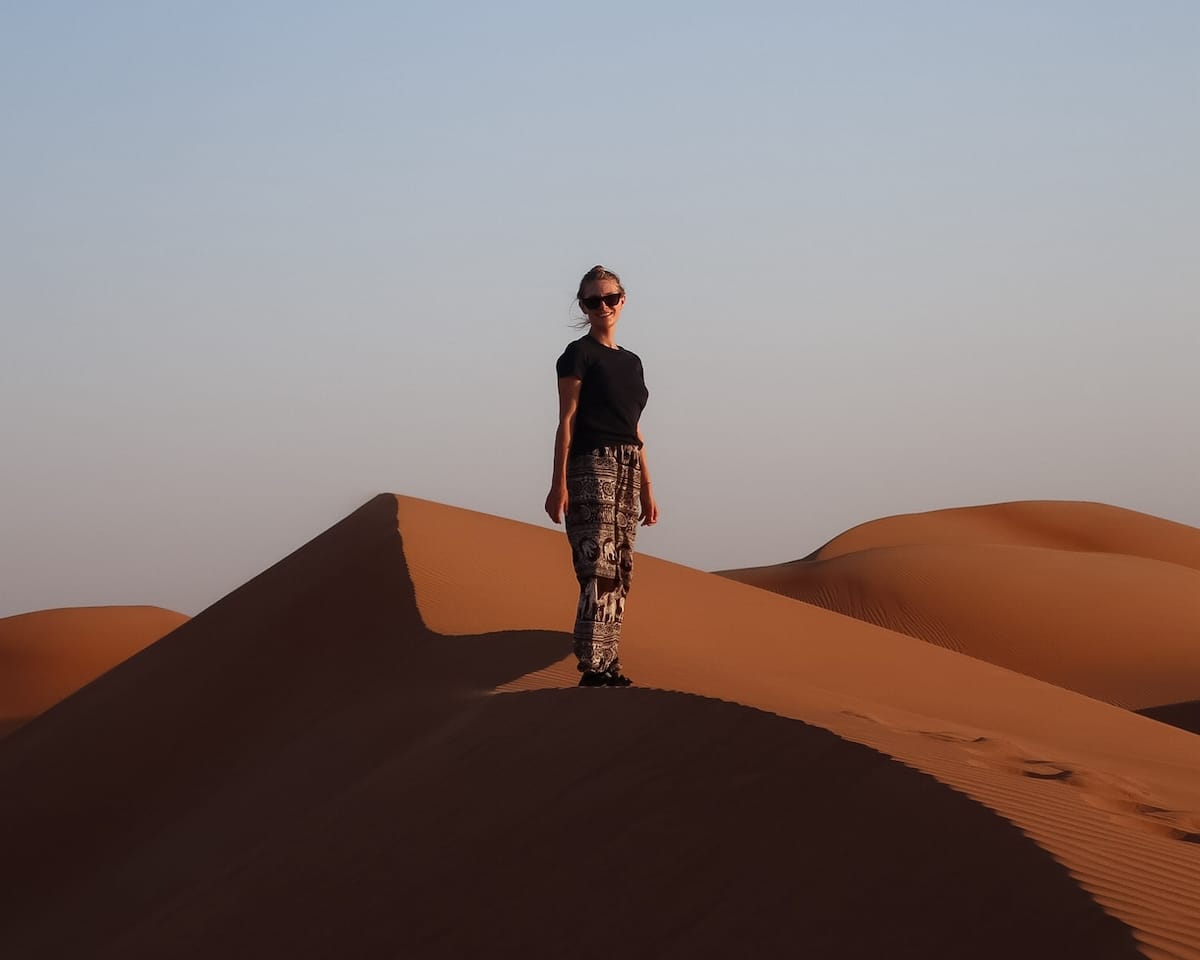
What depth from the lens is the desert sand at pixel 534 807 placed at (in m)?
4.02

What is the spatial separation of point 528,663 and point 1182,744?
8.23 metres

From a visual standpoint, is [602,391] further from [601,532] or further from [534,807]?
[534,807]

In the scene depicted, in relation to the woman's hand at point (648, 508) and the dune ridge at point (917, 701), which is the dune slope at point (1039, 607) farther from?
the woman's hand at point (648, 508)

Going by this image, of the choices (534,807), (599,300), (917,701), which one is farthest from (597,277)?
(917,701)

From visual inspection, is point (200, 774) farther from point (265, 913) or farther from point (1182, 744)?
point (1182, 744)

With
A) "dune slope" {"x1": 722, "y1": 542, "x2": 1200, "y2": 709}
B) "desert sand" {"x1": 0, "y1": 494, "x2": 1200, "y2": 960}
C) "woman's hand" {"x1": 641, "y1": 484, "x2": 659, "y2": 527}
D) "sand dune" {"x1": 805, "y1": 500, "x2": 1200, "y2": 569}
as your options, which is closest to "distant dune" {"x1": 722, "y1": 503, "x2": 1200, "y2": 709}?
"dune slope" {"x1": 722, "y1": 542, "x2": 1200, "y2": 709}

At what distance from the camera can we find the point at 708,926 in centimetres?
415

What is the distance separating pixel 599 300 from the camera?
22.9ft

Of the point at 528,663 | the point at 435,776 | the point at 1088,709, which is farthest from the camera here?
the point at 1088,709

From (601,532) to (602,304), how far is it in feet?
3.70

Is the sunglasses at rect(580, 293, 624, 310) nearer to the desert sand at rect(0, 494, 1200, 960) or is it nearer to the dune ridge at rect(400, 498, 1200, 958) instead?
the desert sand at rect(0, 494, 1200, 960)

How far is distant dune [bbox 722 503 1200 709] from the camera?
89.2 ft

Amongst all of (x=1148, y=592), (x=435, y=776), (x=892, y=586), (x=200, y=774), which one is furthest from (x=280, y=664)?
(x=1148, y=592)

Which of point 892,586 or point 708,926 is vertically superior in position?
point 708,926
